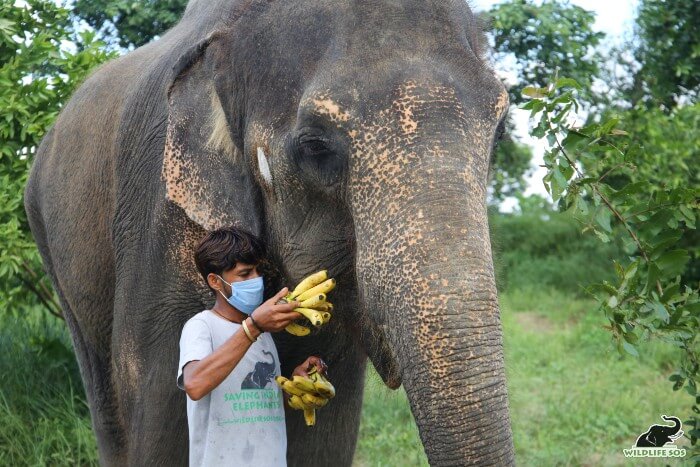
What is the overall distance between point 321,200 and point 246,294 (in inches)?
12.2

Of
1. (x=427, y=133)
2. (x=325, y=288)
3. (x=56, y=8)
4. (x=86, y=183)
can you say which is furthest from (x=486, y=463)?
(x=56, y=8)

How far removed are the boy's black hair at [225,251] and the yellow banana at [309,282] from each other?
19 centimetres

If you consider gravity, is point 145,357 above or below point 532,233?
above

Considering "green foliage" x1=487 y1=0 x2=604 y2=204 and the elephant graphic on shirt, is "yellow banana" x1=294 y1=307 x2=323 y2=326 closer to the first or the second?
the elephant graphic on shirt

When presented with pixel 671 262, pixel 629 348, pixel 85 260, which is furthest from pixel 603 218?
pixel 85 260

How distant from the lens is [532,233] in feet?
34.5

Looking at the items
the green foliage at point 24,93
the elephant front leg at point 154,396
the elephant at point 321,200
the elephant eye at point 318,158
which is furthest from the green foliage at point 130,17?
the elephant eye at point 318,158

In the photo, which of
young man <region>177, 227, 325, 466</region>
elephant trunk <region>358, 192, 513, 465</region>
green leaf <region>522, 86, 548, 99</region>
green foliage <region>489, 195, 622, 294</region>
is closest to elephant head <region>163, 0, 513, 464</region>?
elephant trunk <region>358, 192, 513, 465</region>

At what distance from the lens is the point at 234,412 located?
2.89 metres

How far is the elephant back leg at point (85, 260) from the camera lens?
13.1ft

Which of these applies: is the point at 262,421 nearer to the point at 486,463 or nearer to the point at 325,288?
the point at 325,288

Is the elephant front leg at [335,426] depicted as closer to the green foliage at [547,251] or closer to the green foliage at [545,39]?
the green foliage at [545,39]

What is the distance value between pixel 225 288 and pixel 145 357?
826 mm

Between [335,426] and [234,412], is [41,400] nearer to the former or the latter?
[335,426]
